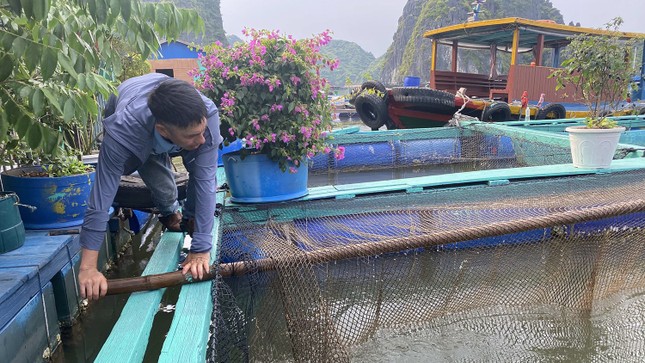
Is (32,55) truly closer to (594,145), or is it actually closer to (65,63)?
(65,63)

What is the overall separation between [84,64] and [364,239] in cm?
165

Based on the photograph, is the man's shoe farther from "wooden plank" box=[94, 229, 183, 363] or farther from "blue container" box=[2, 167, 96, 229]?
"blue container" box=[2, 167, 96, 229]

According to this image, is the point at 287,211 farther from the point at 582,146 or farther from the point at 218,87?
the point at 582,146

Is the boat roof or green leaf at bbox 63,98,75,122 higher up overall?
the boat roof

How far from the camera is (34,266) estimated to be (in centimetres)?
229

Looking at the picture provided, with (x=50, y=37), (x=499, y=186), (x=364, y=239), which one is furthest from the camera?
(x=499, y=186)

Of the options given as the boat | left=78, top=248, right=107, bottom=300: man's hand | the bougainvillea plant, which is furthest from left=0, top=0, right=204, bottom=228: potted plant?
the boat

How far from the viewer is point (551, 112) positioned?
9617 mm

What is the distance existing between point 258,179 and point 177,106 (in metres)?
1.44

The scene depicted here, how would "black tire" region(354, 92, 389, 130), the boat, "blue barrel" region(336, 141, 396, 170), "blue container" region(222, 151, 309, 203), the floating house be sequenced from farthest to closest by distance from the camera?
the floating house < "black tire" region(354, 92, 389, 130) < the boat < "blue barrel" region(336, 141, 396, 170) < "blue container" region(222, 151, 309, 203)

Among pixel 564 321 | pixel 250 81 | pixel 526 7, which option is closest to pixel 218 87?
pixel 250 81

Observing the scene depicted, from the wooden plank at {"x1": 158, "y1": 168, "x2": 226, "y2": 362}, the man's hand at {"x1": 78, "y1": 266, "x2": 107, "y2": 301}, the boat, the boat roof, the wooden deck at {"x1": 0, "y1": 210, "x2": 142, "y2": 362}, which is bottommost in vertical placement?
the wooden deck at {"x1": 0, "y1": 210, "x2": 142, "y2": 362}

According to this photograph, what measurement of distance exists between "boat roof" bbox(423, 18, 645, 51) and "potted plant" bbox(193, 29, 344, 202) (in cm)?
775

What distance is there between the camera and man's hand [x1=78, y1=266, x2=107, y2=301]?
63.6 inches
